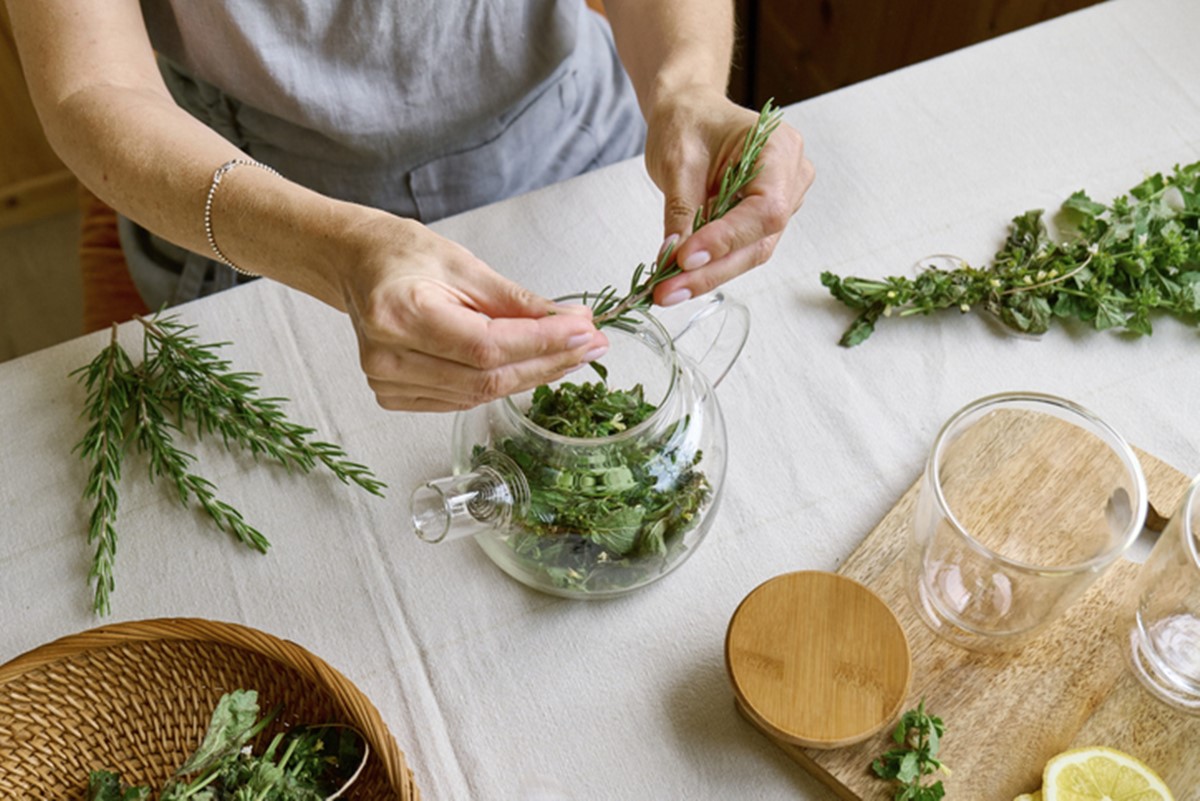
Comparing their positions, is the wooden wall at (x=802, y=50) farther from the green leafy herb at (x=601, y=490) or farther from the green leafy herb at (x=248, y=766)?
the green leafy herb at (x=248, y=766)

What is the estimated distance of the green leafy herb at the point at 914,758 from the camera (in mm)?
810

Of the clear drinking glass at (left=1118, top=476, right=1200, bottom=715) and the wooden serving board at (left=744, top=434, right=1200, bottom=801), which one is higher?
the clear drinking glass at (left=1118, top=476, right=1200, bottom=715)

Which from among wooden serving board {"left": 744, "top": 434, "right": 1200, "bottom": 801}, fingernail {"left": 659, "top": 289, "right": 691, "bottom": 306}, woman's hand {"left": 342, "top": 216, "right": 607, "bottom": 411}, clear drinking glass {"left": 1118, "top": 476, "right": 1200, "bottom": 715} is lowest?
wooden serving board {"left": 744, "top": 434, "right": 1200, "bottom": 801}

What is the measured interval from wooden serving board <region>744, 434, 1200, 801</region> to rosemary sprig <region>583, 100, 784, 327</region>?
30 cm

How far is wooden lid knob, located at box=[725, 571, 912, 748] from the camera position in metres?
0.82

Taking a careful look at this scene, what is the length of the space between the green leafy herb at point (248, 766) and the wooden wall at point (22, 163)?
5.61ft

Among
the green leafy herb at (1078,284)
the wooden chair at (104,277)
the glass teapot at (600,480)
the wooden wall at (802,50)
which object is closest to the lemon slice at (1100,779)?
the glass teapot at (600,480)

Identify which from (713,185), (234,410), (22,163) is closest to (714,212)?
(713,185)

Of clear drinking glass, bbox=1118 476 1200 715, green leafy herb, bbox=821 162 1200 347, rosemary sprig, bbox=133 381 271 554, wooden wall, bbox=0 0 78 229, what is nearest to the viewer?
clear drinking glass, bbox=1118 476 1200 715

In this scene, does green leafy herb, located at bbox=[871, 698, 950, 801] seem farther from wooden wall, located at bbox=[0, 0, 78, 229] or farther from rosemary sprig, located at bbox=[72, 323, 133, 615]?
wooden wall, located at bbox=[0, 0, 78, 229]

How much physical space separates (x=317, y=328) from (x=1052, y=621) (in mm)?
730

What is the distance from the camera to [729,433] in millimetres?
1035

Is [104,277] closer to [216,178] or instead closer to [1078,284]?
[216,178]

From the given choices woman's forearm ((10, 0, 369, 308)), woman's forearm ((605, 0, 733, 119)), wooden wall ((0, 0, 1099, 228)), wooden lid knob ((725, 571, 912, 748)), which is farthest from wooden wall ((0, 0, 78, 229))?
wooden lid knob ((725, 571, 912, 748))
